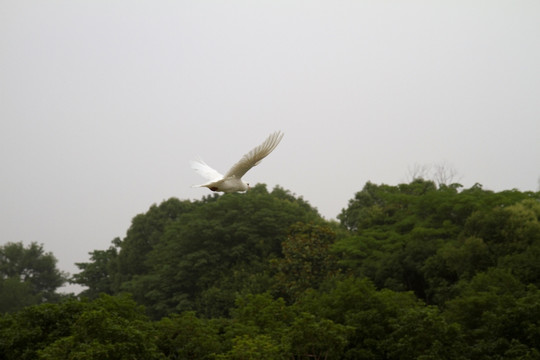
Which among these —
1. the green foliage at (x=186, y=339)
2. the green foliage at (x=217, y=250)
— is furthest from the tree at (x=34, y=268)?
the green foliage at (x=186, y=339)

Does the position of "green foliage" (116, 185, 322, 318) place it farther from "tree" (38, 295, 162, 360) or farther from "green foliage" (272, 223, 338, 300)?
"tree" (38, 295, 162, 360)

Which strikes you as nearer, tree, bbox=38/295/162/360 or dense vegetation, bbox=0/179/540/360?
tree, bbox=38/295/162/360

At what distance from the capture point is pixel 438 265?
26062 millimetres

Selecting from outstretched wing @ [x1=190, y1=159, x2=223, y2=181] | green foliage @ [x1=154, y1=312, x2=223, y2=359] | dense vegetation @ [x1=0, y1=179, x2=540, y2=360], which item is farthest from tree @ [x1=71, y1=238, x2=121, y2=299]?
outstretched wing @ [x1=190, y1=159, x2=223, y2=181]

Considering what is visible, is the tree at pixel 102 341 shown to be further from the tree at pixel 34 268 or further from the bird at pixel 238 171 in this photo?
the tree at pixel 34 268

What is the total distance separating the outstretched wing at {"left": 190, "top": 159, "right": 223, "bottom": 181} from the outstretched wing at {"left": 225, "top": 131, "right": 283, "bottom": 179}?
1.41ft

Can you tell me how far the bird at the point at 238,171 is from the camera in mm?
9523

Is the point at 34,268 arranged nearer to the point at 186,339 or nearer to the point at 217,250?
the point at 217,250

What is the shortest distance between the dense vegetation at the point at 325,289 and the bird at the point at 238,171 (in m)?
6.83

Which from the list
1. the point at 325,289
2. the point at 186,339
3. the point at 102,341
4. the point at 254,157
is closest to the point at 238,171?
the point at 254,157

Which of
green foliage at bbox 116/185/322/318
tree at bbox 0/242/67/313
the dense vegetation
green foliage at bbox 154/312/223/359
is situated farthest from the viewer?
tree at bbox 0/242/67/313

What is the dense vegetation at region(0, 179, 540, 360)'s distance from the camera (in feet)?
60.5

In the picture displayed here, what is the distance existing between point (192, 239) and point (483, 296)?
1999 cm

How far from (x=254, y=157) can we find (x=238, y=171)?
55 cm
